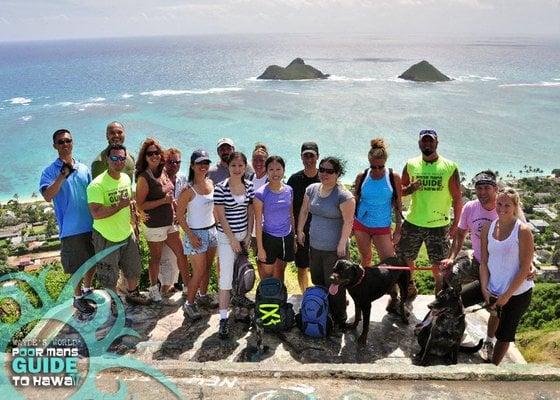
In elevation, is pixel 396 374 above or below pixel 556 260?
above

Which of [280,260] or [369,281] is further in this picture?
[280,260]

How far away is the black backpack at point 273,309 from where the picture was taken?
16.0ft

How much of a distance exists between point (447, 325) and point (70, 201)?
4.16 meters

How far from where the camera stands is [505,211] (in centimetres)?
419

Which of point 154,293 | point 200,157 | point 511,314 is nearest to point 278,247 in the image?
point 200,157

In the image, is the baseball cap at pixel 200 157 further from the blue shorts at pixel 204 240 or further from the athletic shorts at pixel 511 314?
the athletic shorts at pixel 511 314

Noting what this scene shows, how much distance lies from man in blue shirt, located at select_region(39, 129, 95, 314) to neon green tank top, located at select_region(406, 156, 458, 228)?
3802mm

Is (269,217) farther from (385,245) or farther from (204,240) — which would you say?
(385,245)

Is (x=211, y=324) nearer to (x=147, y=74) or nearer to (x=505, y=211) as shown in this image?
(x=505, y=211)

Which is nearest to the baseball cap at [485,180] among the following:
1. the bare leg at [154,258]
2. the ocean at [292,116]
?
the bare leg at [154,258]

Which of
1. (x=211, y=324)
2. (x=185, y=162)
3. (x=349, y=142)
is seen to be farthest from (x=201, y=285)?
(x=349, y=142)

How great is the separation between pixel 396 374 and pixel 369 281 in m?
1.30

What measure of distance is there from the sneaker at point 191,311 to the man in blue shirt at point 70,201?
3.59 feet

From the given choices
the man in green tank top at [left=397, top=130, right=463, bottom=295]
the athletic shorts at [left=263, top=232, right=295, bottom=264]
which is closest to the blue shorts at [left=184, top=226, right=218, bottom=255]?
the athletic shorts at [left=263, top=232, right=295, bottom=264]
